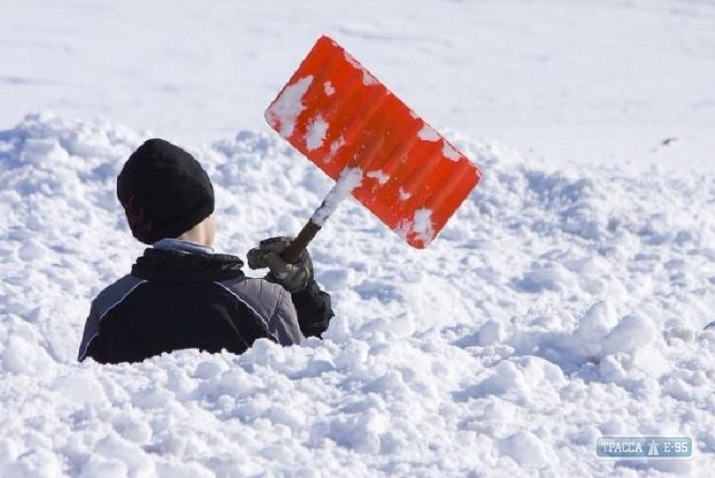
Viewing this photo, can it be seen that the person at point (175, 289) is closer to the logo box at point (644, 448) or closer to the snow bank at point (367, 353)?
the snow bank at point (367, 353)

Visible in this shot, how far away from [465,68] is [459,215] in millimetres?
4896

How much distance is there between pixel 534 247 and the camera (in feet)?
19.1

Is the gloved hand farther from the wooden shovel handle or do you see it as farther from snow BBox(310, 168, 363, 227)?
snow BBox(310, 168, 363, 227)

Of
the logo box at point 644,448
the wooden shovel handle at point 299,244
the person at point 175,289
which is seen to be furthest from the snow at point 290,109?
the logo box at point 644,448

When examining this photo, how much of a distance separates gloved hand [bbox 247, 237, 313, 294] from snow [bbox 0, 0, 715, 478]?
0.60 feet

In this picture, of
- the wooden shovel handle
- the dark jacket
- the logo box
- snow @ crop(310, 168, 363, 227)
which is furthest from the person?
the logo box

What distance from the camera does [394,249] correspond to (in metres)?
5.53

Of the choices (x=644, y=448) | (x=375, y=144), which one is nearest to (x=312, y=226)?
(x=375, y=144)

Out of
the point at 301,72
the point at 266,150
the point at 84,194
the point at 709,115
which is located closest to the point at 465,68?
the point at 709,115

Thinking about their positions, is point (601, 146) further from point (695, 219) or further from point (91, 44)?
point (91, 44)

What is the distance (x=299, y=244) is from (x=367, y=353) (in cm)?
35

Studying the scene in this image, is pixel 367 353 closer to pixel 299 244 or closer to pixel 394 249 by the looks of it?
pixel 299 244

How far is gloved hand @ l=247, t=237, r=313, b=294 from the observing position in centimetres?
323

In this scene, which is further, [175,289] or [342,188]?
[342,188]
